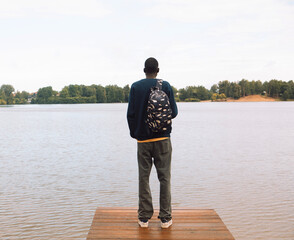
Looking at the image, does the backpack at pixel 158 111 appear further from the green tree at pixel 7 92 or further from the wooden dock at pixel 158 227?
the green tree at pixel 7 92

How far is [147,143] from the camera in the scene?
15.9 feet

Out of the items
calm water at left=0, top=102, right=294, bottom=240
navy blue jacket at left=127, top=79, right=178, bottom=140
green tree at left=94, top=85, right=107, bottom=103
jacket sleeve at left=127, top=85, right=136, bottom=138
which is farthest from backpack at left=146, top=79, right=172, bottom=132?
green tree at left=94, top=85, right=107, bottom=103

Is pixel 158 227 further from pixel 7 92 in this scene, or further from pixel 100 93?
pixel 7 92

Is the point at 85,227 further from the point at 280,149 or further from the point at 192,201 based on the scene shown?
the point at 280,149

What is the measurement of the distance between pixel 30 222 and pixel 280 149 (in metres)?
15.4

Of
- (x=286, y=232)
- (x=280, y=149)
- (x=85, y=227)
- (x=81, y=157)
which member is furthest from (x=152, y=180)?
(x=280, y=149)

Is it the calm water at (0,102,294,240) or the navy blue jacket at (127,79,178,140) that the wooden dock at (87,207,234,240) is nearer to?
the navy blue jacket at (127,79,178,140)

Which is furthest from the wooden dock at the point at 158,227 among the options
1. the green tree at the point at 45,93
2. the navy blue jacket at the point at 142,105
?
the green tree at the point at 45,93

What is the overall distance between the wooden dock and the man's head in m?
2.10

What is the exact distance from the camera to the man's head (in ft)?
16.2

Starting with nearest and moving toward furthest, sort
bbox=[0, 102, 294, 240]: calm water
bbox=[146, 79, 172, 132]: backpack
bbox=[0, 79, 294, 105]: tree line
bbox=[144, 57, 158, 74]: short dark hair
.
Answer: bbox=[146, 79, 172, 132]: backpack, bbox=[144, 57, 158, 74]: short dark hair, bbox=[0, 102, 294, 240]: calm water, bbox=[0, 79, 294, 105]: tree line

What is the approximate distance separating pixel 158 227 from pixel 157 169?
2.56ft

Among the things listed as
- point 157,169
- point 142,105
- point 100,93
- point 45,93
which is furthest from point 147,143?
point 45,93

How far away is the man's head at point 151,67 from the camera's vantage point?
494 centimetres
